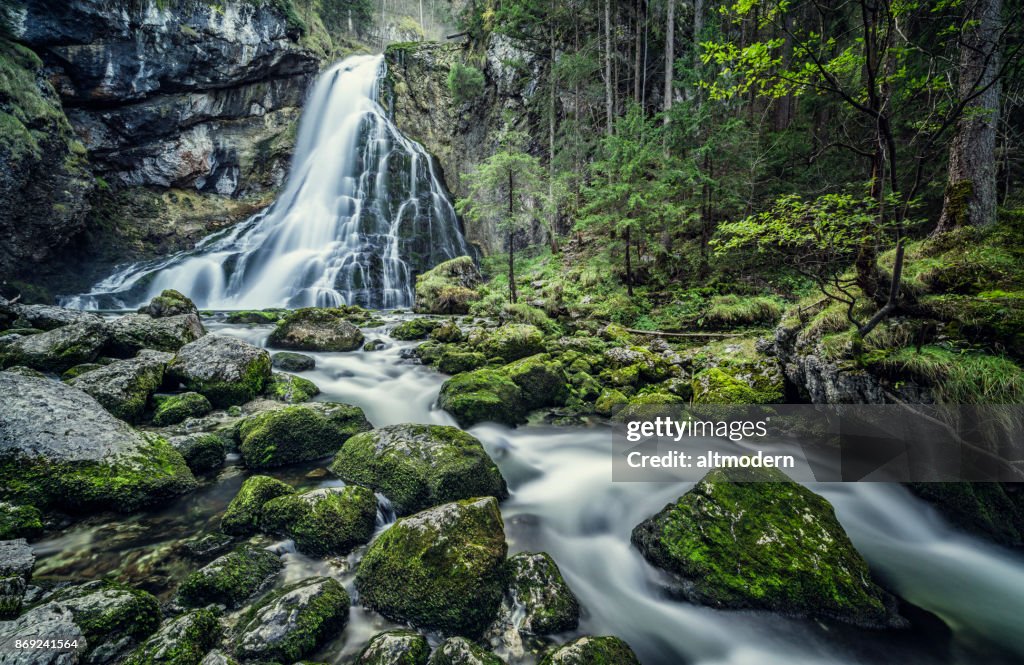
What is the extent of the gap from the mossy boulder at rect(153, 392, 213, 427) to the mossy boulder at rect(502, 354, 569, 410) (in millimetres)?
5290

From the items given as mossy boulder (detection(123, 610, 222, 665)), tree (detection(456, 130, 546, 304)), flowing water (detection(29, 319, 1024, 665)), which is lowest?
flowing water (detection(29, 319, 1024, 665))

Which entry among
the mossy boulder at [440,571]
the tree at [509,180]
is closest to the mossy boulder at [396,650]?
the mossy boulder at [440,571]

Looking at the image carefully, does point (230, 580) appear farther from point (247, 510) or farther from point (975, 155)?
point (975, 155)

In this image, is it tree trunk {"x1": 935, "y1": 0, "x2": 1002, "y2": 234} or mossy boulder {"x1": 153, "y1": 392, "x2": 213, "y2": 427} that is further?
mossy boulder {"x1": 153, "y1": 392, "x2": 213, "y2": 427}

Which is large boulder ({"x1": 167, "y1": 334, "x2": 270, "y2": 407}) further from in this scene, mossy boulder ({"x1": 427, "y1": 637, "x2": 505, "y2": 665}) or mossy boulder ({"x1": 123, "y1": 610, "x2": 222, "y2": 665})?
mossy boulder ({"x1": 427, "y1": 637, "x2": 505, "y2": 665})

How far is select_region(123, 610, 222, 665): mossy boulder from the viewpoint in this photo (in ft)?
7.91

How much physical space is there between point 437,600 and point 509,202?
1173 cm

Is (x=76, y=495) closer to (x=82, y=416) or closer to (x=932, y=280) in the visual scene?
(x=82, y=416)

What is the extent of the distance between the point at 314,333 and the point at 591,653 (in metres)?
10.6

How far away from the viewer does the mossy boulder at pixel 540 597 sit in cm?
305

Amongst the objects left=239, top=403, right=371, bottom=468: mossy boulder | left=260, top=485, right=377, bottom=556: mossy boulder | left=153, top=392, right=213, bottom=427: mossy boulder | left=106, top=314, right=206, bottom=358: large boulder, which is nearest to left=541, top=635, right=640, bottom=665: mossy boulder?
left=260, top=485, right=377, bottom=556: mossy boulder

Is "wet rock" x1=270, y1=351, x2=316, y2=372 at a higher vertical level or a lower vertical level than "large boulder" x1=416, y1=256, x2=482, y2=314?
Answer: lower

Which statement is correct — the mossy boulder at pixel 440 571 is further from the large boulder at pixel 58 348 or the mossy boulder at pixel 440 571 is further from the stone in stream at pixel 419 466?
the large boulder at pixel 58 348

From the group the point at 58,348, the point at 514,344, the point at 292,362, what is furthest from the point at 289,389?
the point at 514,344
